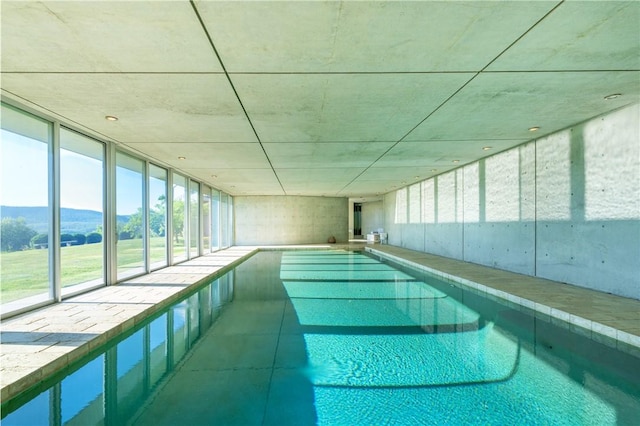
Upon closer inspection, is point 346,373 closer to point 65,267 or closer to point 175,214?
point 175,214

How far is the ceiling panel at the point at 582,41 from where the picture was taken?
95.8 inches

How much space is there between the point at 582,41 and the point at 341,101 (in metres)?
2.32

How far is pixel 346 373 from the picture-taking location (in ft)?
10.2

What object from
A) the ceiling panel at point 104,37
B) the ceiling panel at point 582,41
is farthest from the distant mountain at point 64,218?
the ceiling panel at point 582,41

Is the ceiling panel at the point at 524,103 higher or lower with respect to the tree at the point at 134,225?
higher

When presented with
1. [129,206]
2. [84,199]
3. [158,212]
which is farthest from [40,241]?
[158,212]

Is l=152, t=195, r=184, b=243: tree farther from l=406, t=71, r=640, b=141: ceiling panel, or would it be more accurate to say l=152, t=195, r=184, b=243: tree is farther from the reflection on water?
l=406, t=71, r=640, b=141: ceiling panel

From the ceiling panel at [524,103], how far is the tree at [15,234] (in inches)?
250

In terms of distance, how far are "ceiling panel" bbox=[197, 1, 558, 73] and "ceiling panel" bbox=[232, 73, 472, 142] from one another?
0.22 m

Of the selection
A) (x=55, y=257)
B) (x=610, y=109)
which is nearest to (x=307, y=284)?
(x=55, y=257)

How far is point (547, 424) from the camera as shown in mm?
→ 2322

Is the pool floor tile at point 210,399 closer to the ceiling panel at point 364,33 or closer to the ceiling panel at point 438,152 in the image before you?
the ceiling panel at point 364,33

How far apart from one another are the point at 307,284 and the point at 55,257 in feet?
14.5

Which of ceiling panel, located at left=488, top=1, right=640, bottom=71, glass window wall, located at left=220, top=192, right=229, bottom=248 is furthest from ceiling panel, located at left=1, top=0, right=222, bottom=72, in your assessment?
glass window wall, located at left=220, top=192, right=229, bottom=248
